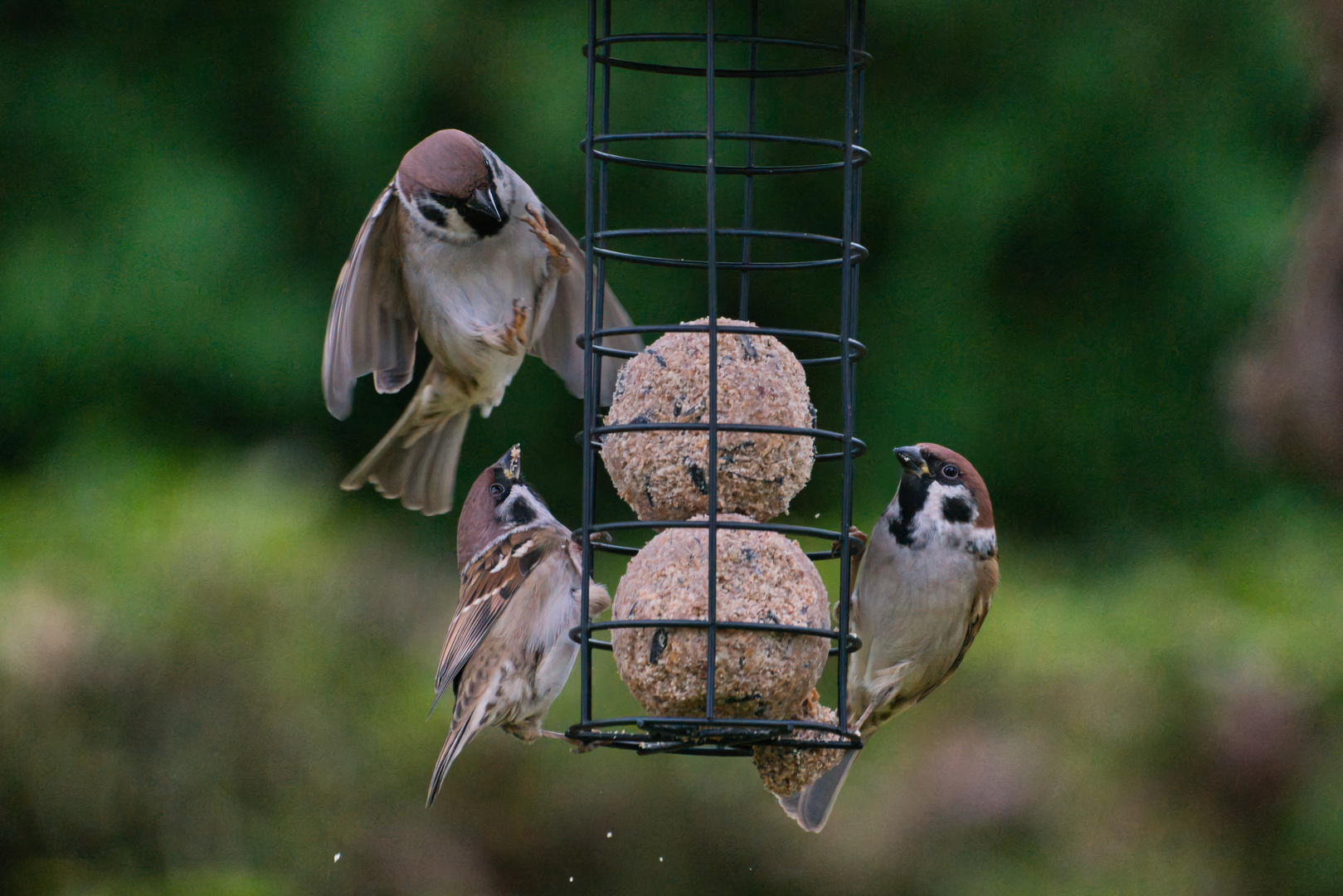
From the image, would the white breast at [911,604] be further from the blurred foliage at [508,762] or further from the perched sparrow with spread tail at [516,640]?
the blurred foliage at [508,762]

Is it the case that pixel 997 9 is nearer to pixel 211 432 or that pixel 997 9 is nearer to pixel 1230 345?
pixel 1230 345

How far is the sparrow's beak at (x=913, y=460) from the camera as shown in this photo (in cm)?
368

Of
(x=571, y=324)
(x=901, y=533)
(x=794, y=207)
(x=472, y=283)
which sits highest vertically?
(x=472, y=283)

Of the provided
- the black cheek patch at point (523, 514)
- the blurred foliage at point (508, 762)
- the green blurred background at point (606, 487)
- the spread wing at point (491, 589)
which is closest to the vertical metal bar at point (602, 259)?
the spread wing at point (491, 589)

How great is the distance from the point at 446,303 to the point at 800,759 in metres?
1.44

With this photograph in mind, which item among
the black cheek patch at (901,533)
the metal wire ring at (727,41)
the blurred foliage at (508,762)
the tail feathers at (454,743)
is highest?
the metal wire ring at (727,41)

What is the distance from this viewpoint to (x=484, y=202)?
12.0 feet

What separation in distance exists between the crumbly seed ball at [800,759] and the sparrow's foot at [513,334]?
1211mm

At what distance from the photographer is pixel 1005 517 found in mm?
6793

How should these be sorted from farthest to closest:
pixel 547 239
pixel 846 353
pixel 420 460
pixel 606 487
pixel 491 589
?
pixel 606 487, pixel 420 460, pixel 491 589, pixel 547 239, pixel 846 353

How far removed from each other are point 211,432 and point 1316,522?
14.0ft

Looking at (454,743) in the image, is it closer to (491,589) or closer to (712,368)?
(491,589)

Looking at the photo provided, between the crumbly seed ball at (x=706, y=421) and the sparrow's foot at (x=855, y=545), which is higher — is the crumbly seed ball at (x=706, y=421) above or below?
above

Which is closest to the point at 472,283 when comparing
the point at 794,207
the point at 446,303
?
the point at 446,303
